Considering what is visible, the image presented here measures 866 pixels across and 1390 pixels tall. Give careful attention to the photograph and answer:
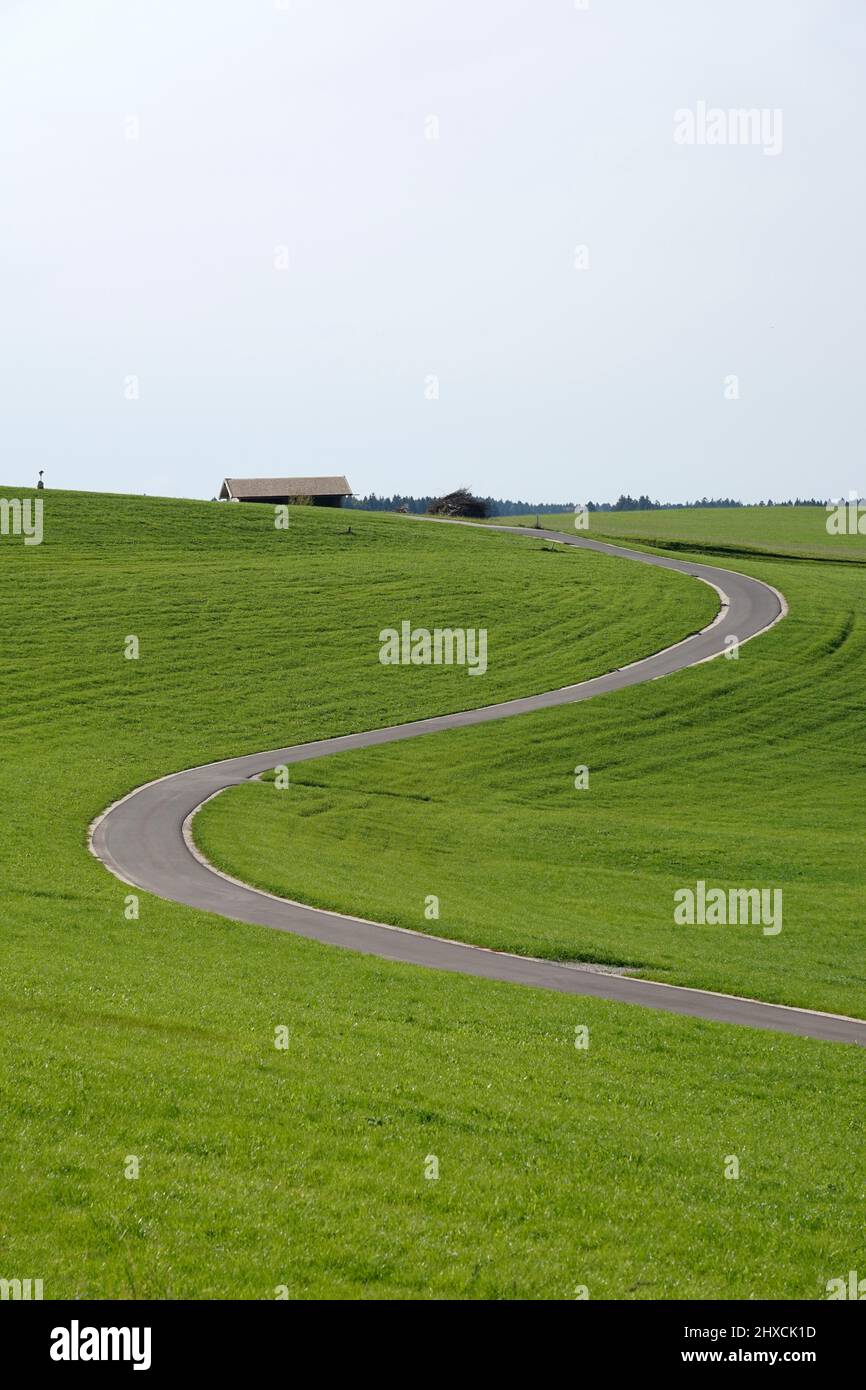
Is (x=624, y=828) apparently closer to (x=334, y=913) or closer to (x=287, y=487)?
(x=334, y=913)

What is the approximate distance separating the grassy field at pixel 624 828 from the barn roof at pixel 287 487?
80.4 metres

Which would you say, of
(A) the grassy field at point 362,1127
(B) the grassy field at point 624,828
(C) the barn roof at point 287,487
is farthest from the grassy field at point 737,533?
(A) the grassy field at point 362,1127

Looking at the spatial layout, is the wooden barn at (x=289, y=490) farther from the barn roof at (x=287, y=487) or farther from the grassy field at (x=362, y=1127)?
the grassy field at (x=362, y=1127)

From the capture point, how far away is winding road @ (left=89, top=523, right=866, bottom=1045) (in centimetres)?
2561

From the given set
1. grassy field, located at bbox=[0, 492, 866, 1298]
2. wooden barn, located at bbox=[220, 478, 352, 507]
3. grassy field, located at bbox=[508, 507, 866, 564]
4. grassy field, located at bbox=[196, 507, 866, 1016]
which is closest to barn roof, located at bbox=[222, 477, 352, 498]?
wooden barn, located at bbox=[220, 478, 352, 507]

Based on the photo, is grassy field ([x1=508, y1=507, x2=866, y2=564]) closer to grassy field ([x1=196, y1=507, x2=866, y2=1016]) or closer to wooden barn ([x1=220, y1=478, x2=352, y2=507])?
wooden barn ([x1=220, y1=478, x2=352, y2=507])

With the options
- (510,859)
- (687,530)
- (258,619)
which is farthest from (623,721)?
(687,530)

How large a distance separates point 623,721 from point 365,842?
22.7m

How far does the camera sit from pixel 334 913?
3244 cm

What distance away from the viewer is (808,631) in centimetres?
7894

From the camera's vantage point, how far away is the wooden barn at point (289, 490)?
14338 cm

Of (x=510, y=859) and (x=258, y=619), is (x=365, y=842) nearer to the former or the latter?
(x=510, y=859)

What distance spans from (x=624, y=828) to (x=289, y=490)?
10494cm

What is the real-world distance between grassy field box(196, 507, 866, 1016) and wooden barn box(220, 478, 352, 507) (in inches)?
3156
